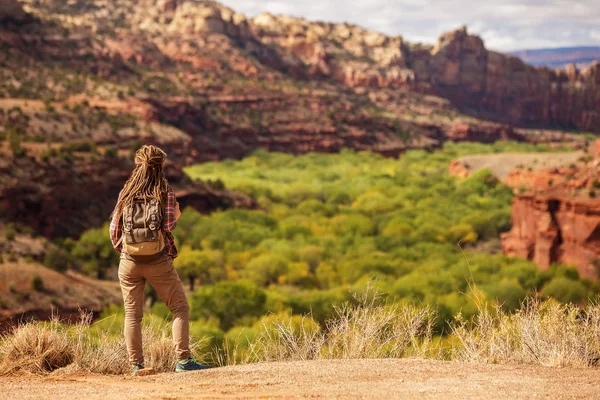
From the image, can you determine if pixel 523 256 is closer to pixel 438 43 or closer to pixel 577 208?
pixel 577 208

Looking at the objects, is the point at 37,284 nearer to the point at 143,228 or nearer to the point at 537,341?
the point at 143,228

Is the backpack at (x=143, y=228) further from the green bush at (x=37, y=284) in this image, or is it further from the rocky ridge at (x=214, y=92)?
the rocky ridge at (x=214, y=92)

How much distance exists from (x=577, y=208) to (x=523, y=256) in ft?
17.1

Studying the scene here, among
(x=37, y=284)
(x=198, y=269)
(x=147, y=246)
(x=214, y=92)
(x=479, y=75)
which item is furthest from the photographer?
(x=479, y=75)

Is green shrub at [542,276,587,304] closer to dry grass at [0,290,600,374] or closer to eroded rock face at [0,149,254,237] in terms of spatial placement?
eroded rock face at [0,149,254,237]

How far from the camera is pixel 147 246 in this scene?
7.38m

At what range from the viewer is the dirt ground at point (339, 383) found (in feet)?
21.8

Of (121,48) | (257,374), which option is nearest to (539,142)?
(121,48)

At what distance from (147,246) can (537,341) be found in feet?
12.2

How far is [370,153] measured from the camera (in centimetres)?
11188

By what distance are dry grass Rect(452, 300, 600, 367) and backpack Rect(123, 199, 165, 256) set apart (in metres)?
2.99

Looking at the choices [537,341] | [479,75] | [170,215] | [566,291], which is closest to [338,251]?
[566,291]

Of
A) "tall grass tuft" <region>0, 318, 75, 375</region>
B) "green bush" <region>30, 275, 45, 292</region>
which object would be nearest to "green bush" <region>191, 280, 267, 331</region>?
"green bush" <region>30, 275, 45, 292</region>

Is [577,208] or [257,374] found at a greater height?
[257,374]
